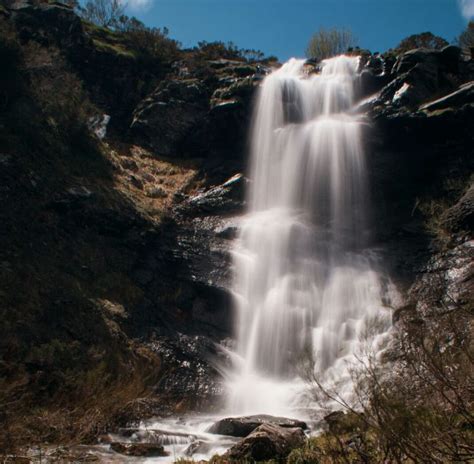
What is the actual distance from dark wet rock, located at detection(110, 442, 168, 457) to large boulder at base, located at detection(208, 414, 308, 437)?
175cm

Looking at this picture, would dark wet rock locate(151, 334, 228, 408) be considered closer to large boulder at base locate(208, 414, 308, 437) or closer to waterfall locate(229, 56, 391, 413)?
waterfall locate(229, 56, 391, 413)

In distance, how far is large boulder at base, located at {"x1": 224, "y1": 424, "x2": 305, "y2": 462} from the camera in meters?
9.72

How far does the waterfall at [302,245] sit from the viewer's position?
16.6 meters

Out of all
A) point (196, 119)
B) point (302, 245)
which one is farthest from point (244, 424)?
point (196, 119)

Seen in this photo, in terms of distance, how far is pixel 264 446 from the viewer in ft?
32.1

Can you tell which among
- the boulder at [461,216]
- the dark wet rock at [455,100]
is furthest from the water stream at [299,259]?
the dark wet rock at [455,100]

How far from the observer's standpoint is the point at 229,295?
19.4m

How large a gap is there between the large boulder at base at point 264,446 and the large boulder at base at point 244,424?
1.56 m

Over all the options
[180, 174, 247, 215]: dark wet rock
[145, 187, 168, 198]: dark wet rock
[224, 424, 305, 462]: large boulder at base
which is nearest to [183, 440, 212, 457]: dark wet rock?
[224, 424, 305, 462]: large boulder at base

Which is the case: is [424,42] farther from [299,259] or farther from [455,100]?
[299,259]

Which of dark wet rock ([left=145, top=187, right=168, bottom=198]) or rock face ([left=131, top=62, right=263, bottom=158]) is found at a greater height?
rock face ([left=131, top=62, right=263, bottom=158])

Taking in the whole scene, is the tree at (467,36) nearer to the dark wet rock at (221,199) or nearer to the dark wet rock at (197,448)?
the dark wet rock at (221,199)

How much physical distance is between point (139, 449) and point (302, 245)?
13794mm

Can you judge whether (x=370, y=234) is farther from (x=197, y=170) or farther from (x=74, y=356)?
(x=74, y=356)
